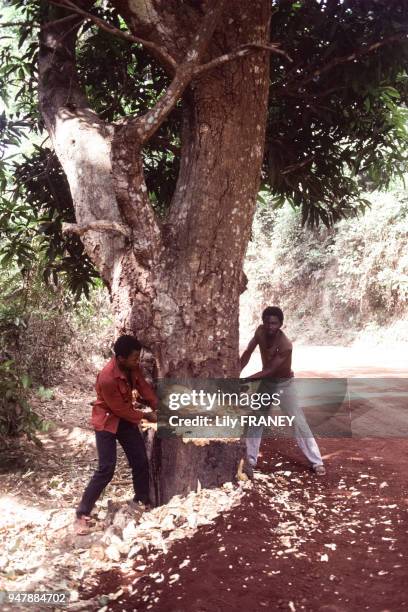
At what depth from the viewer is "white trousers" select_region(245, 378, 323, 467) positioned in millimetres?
5043

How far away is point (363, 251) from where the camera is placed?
20.4 meters

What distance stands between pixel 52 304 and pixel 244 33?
6.78 metres

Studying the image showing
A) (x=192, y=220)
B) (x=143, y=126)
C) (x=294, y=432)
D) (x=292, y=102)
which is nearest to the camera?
(x=143, y=126)

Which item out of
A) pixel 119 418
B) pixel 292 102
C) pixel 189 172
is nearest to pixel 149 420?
pixel 119 418

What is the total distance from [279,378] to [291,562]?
2.27m

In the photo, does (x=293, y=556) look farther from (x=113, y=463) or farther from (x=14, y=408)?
(x=14, y=408)

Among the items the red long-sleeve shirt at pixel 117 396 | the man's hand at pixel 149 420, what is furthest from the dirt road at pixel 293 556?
the red long-sleeve shirt at pixel 117 396

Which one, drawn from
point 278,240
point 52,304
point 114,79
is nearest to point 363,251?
point 278,240

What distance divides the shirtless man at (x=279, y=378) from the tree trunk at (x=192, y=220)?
2.98 feet

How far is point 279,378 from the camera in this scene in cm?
540

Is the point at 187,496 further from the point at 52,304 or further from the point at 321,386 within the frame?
the point at 321,386

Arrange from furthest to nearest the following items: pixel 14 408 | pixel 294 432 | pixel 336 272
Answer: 1. pixel 336 272
2. pixel 14 408
3. pixel 294 432

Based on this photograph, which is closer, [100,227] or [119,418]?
[100,227]

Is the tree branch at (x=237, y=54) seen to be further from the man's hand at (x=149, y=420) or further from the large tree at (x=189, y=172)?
the man's hand at (x=149, y=420)
